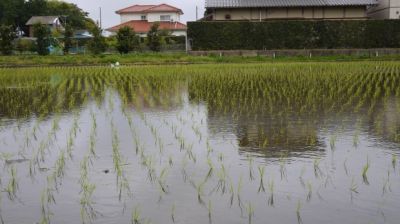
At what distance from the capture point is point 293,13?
32.9 m

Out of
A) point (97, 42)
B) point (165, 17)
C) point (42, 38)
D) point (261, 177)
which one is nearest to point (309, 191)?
point (261, 177)

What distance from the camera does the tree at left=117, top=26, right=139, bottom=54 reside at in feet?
101

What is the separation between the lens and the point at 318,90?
11836 mm

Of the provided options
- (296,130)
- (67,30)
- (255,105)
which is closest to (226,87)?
(255,105)

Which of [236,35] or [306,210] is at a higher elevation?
[236,35]

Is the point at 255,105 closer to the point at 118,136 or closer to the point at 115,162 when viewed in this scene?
the point at 118,136

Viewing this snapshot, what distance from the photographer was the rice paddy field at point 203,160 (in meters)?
3.86

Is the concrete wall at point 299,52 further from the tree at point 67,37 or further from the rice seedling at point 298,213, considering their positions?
the rice seedling at point 298,213

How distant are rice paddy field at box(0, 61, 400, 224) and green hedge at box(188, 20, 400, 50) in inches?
743

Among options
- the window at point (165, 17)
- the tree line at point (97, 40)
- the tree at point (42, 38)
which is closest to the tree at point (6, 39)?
the tree line at point (97, 40)

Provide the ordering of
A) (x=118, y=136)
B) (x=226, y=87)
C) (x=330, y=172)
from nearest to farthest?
(x=330, y=172) → (x=118, y=136) → (x=226, y=87)

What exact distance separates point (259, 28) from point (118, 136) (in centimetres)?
2338

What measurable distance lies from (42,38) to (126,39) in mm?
5583

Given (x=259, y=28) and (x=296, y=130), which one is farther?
(x=259, y=28)
